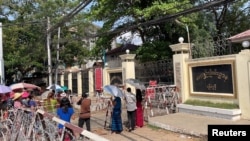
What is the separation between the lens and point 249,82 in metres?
10.5

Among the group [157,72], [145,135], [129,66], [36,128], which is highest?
[129,66]

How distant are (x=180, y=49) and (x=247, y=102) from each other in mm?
3691

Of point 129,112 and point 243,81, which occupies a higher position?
point 243,81

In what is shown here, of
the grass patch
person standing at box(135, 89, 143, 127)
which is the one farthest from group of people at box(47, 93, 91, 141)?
the grass patch

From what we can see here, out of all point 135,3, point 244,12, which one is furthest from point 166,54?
point 244,12

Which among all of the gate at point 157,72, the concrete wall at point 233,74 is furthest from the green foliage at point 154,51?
the concrete wall at point 233,74

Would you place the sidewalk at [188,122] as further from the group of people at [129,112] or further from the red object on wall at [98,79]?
the red object on wall at [98,79]

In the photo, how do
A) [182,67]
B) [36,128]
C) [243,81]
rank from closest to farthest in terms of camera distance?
[36,128] → [243,81] → [182,67]

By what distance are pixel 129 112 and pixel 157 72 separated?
213 inches

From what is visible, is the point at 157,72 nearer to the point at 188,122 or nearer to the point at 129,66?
the point at 129,66

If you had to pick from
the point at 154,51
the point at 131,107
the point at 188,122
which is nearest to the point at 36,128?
the point at 131,107

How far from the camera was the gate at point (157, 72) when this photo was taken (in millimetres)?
15408

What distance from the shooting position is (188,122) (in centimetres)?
1091

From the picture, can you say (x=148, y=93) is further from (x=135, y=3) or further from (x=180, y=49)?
(x=135, y=3)
